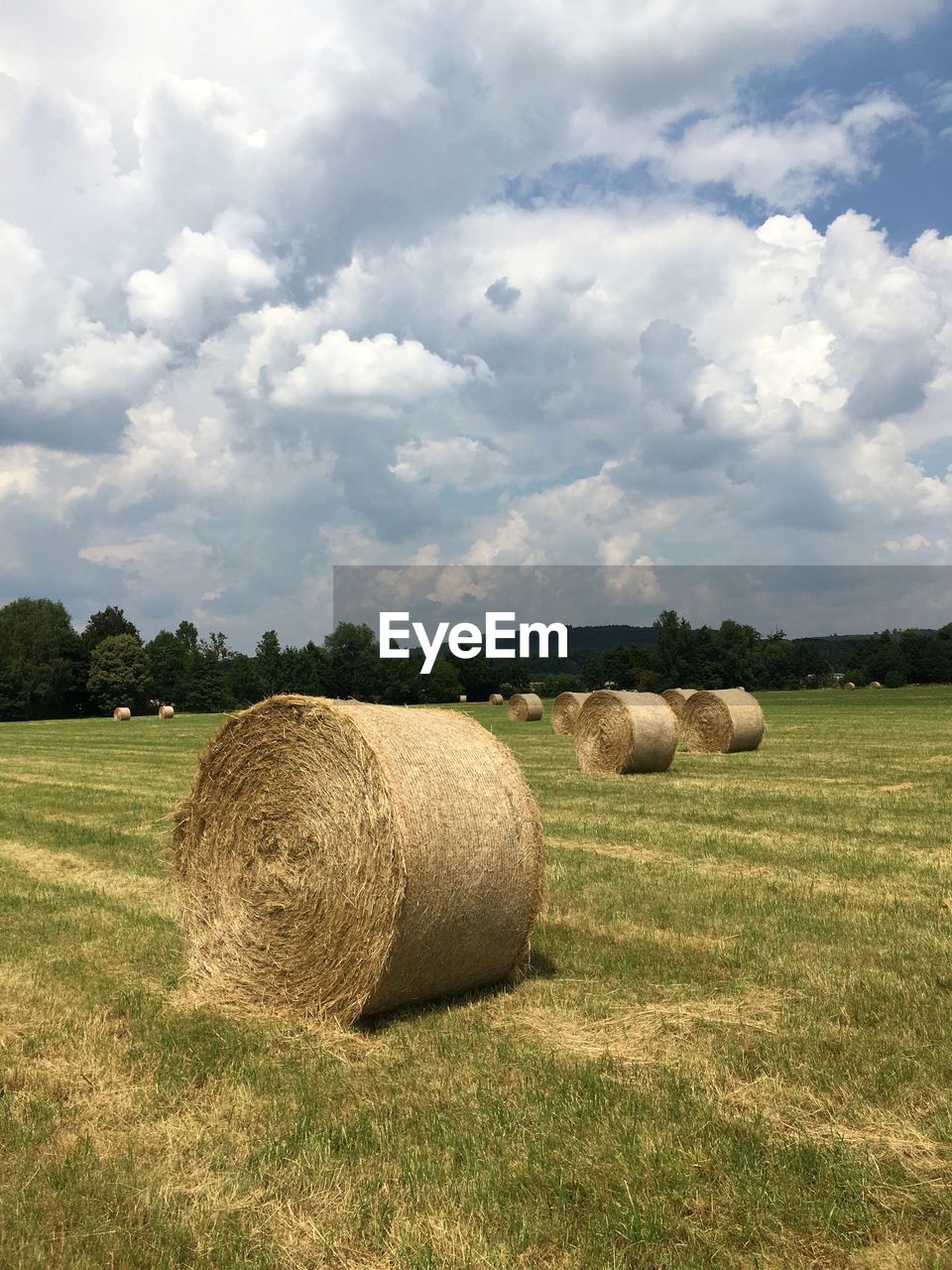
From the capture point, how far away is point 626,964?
7.20 metres

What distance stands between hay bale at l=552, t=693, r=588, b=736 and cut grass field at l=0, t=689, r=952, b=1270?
83.9ft

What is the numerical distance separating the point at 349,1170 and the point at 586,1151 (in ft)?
3.28

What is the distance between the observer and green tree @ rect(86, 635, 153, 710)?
84.2 meters

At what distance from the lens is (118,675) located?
8431 centimetres

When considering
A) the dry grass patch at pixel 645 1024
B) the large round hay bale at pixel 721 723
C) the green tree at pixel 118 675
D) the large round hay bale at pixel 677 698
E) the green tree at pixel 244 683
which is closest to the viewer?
the dry grass patch at pixel 645 1024

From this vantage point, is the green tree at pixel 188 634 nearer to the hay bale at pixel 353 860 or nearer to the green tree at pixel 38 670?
the green tree at pixel 38 670

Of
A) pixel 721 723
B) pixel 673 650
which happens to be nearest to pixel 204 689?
pixel 673 650

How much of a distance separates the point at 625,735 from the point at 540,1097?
16232 millimetres

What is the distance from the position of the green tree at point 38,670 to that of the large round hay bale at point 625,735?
2778 inches

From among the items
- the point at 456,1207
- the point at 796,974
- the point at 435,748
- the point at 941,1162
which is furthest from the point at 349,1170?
the point at 796,974

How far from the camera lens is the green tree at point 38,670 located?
8162cm

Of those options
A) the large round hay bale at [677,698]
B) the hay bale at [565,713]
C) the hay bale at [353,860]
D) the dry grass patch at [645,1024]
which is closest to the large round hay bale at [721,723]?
the large round hay bale at [677,698]

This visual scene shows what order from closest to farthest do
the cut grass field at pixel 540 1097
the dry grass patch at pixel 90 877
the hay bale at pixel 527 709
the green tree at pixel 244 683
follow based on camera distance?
the cut grass field at pixel 540 1097, the dry grass patch at pixel 90 877, the hay bale at pixel 527 709, the green tree at pixel 244 683

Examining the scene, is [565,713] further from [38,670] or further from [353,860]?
[38,670]
